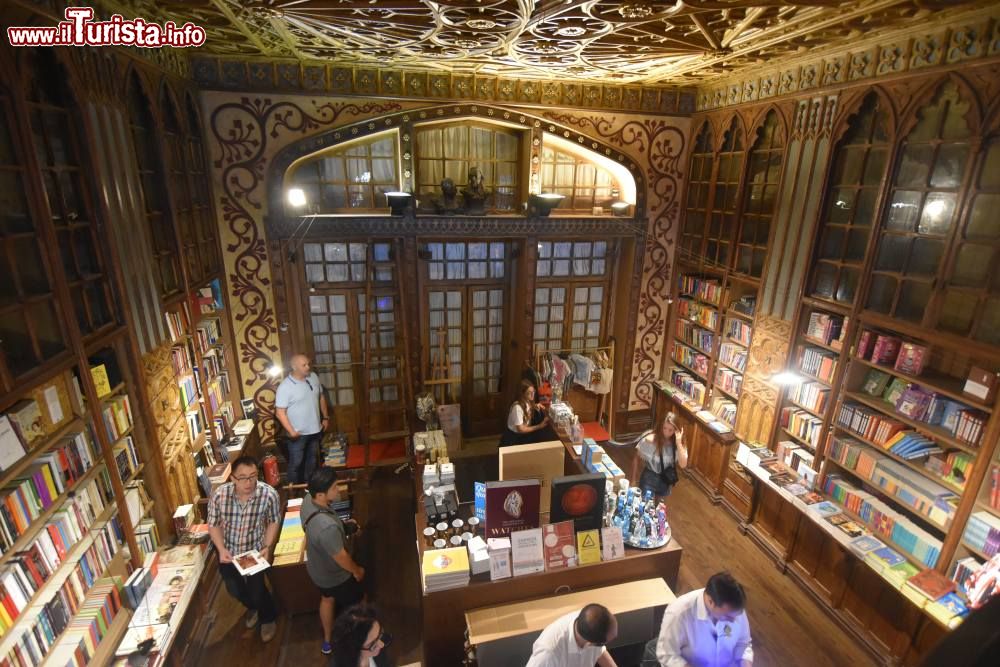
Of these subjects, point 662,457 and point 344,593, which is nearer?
point 344,593

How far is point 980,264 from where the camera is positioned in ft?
11.5

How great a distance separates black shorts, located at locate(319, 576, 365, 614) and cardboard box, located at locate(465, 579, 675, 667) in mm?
870

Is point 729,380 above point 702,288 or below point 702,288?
below

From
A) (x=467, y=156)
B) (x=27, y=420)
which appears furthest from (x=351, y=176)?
(x=27, y=420)

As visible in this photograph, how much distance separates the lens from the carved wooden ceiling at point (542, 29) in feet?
10.6

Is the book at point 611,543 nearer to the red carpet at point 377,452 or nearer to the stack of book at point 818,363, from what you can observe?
the stack of book at point 818,363

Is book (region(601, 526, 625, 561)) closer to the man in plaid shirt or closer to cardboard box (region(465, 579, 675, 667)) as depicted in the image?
cardboard box (region(465, 579, 675, 667))

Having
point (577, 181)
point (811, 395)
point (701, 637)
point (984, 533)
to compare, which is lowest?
point (701, 637)

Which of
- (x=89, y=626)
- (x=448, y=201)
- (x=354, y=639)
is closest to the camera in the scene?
(x=354, y=639)

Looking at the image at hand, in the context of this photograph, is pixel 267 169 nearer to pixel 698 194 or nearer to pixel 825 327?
pixel 698 194

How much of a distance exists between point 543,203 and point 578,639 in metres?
4.46

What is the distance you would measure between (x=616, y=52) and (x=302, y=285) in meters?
4.06

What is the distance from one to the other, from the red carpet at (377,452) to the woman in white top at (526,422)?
193 cm

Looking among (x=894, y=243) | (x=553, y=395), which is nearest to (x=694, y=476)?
(x=553, y=395)
